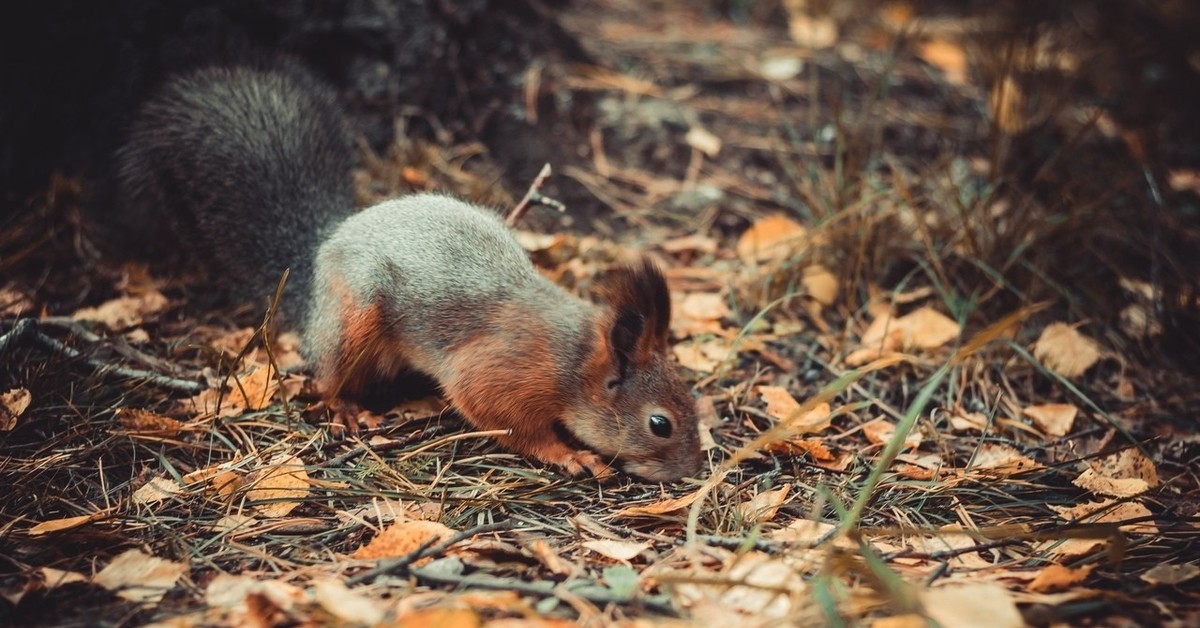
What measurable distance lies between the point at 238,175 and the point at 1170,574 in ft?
8.46

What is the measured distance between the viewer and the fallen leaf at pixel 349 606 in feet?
4.49

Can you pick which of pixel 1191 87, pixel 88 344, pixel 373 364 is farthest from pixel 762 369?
pixel 1191 87

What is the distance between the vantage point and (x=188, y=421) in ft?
7.24

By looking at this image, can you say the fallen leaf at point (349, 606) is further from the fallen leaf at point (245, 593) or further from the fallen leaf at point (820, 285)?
the fallen leaf at point (820, 285)

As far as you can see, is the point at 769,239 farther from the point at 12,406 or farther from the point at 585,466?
the point at 12,406

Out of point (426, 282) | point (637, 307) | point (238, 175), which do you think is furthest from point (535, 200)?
point (238, 175)

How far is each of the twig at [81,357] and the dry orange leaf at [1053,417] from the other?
2.40m

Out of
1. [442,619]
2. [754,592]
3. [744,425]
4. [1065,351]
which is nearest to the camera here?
[442,619]

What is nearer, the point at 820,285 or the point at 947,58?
the point at 820,285

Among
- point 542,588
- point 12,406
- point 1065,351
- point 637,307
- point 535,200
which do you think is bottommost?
point 1065,351

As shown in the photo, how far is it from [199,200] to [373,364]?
802 millimetres

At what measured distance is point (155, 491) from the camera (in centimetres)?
190

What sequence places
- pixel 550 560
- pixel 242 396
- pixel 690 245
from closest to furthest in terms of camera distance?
1. pixel 550 560
2. pixel 242 396
3. pixel 690 245

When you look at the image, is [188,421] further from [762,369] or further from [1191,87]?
[1191,87]
